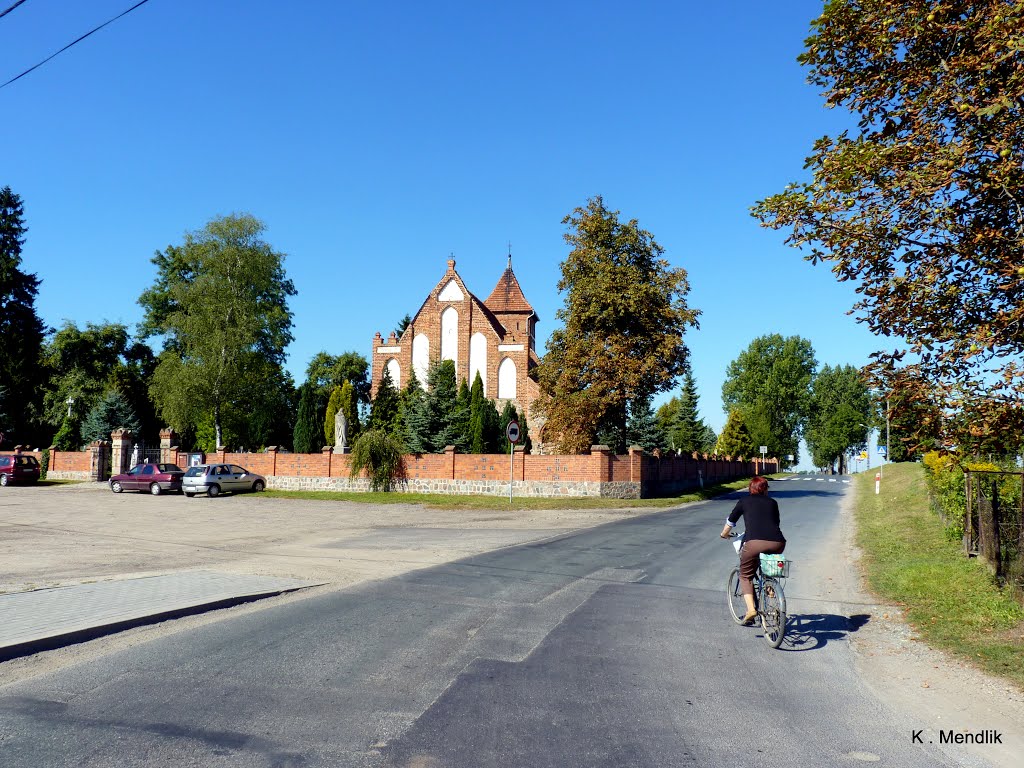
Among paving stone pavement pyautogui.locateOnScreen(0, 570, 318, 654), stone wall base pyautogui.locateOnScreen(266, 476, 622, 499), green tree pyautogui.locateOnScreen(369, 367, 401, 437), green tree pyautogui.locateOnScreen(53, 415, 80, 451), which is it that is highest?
green tree pyautogui.locateOnScreen(369, 367, 401, 437)

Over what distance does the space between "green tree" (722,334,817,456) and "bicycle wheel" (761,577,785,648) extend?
93.6m

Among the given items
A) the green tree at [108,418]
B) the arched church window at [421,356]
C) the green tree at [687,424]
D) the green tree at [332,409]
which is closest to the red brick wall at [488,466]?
the green tree at [332,409]

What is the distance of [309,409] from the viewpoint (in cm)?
5247

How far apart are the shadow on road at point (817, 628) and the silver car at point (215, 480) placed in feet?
97.0

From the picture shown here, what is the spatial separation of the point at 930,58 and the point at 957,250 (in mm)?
2136

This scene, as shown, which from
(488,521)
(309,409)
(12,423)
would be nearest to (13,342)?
(12,423)

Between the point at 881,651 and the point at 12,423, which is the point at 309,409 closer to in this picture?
the point at 12,423

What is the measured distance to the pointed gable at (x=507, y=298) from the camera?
207 ft

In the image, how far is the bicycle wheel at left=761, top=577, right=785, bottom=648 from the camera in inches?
291

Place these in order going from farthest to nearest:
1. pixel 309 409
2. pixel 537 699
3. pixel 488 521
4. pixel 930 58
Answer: pixel 309 409 < pixel 488 521 < pixel 930 58 < pixel 537 699

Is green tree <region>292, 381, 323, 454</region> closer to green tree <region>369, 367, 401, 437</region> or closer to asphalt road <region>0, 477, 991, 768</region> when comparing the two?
green tree <region>369, 367, 401, 437</region>

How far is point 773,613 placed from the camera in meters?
7.57

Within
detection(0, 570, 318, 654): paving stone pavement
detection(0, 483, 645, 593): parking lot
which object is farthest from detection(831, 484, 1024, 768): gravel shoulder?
detection(0, 570, 318, 654): paving stone pavement

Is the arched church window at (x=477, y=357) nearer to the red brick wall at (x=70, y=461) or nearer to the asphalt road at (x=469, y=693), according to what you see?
the red brick wall at (x=70, y=461)
